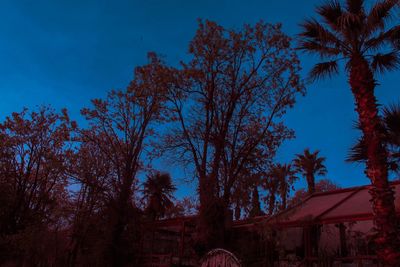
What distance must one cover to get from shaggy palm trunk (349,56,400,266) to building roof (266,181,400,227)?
151 inches

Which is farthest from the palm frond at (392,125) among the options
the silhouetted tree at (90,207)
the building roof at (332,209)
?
the silhouetted tree at (90,207)

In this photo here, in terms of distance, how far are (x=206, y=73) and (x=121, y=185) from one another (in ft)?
25.6

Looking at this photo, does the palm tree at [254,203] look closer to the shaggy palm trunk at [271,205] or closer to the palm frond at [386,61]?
the shaggy palm trunk at [271,205]

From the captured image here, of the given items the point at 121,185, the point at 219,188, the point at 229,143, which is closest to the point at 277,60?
the point at 229,143

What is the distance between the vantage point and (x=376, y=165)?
10477 mm

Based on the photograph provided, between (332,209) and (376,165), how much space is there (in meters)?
6.59

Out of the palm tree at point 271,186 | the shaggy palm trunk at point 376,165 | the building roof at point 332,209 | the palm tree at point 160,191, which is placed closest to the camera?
the shaggy palm trunk at point 376,165

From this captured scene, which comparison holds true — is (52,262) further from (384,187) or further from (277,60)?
(384,187)

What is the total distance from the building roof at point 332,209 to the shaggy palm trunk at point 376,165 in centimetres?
384

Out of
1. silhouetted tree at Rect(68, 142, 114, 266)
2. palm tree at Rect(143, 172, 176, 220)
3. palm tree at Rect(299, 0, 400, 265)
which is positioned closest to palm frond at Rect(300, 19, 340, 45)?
palm tree at Rect(299, 0, 400, 265)

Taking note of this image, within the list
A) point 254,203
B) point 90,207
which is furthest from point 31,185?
point 254,203

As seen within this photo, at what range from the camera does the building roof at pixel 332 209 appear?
1495cm

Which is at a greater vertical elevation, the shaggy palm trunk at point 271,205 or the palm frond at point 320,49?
the palm frond at point 320,49

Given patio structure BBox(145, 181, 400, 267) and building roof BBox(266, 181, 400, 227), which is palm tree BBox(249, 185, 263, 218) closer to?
patio structure BBox(145, 181, 400, 267)
